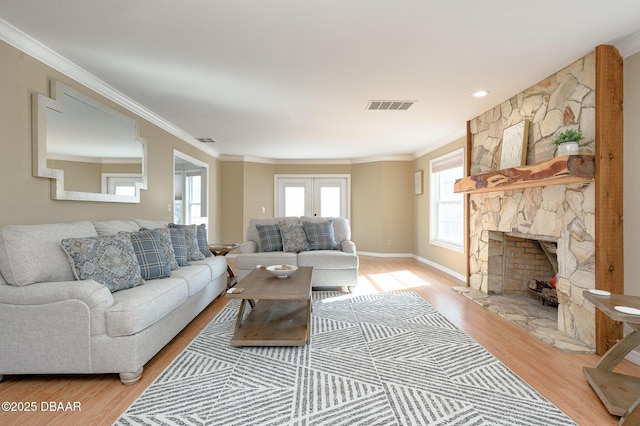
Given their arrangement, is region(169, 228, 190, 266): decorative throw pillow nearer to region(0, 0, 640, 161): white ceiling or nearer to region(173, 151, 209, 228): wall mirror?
region(0, 0, 640, 161): white ceiling

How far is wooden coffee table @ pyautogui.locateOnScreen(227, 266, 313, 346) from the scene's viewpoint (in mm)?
2490

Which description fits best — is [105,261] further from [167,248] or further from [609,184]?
[609,184]

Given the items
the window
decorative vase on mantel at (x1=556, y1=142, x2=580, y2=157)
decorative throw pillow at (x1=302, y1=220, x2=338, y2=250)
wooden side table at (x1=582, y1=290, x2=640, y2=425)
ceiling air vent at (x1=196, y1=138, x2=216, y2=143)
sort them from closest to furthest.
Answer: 1. wooden side table at (x1=582, y1=290, x2=640, y2=425)
2. decorative vase on mantel at (x1=556, y1=142, x2=580, y2=157)
3. decorative throw pillow at (x1=302, y1=220, x2=338, y2=250)
4. the window
5. ceiling air vent at (x1=196, y1=138, x2=216, y2=143)

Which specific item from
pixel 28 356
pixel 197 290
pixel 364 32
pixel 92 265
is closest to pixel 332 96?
pixel 364 32

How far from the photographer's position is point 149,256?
109 inches

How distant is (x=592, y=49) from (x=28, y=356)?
4.47 m

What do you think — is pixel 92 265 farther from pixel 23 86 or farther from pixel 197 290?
pixel 23 86

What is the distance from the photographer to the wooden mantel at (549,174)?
2434 millimetres

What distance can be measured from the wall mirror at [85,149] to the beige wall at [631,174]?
4.45m

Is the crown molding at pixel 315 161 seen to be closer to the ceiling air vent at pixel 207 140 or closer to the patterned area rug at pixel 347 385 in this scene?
the ceiling air vent at pixel 207 140

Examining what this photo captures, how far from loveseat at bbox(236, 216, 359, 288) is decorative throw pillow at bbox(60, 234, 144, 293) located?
1.91 metres

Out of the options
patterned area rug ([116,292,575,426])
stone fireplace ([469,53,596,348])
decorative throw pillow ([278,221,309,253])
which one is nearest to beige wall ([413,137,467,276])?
stone fireplace ([469,53,596,348])

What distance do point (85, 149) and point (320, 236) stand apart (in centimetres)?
290

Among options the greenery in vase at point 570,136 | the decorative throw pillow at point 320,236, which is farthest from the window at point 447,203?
the greenery in vase at point 570,136
